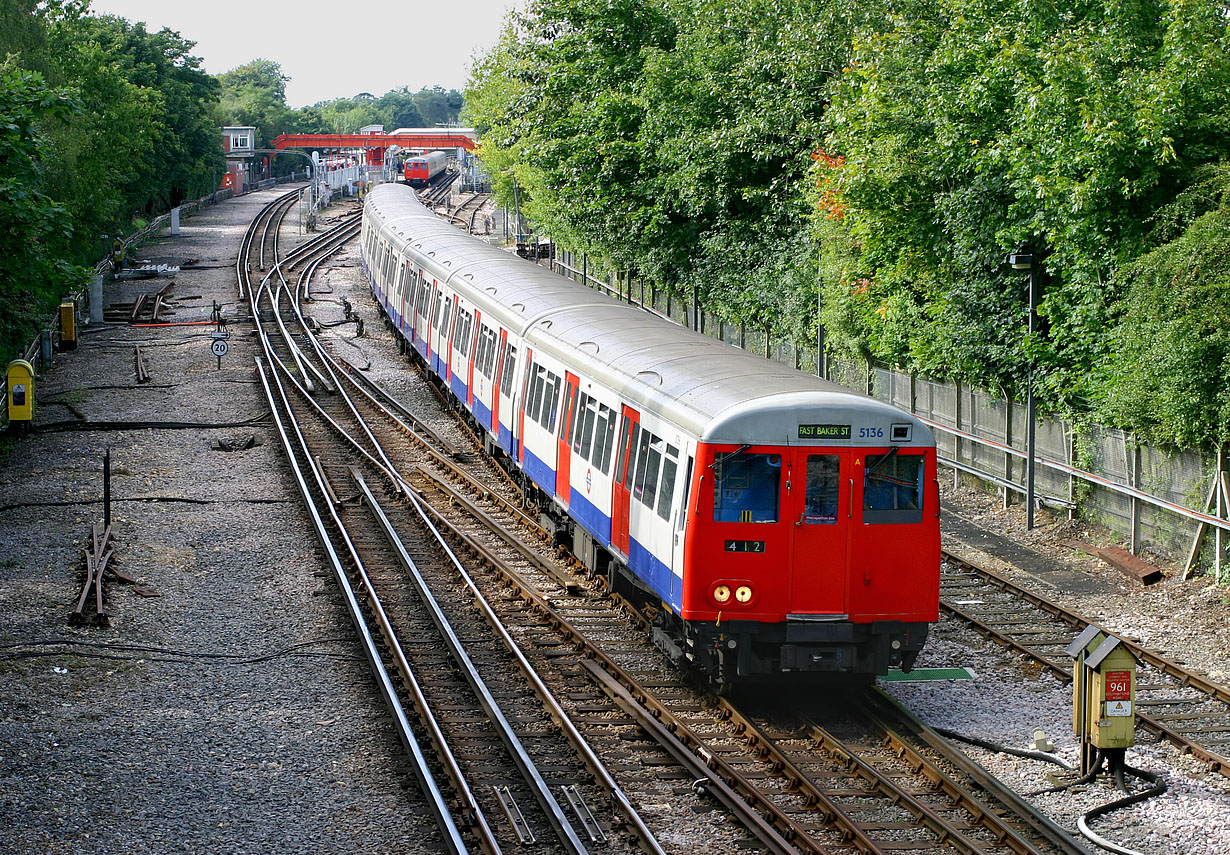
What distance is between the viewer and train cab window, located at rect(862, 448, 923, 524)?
11.4 metres

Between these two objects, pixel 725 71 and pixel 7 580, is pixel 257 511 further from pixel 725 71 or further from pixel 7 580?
pixel 725 71

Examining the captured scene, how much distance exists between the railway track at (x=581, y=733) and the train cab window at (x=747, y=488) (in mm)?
1792

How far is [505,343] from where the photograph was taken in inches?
799

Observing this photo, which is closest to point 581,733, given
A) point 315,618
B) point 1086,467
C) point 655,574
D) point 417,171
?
point 655,574

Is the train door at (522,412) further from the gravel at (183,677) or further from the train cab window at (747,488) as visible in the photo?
the train cab window at (747,488)

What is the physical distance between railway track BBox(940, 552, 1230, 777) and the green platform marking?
0.89 m

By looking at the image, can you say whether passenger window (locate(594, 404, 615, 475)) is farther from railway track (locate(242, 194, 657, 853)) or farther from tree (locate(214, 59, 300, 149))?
tree (locate(214, 59, 300, 149))

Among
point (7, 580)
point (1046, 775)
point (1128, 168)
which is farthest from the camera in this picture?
point (1128, 168)

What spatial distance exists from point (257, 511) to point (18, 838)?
10.9 meters

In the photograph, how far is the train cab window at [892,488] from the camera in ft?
37.5

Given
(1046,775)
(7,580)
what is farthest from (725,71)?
(1046,775)

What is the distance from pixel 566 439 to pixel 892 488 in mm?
5485

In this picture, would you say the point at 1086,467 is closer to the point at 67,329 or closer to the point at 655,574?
the point at 655,574

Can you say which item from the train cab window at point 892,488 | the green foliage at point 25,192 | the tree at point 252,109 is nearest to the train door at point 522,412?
the green foliage at point 25,192
